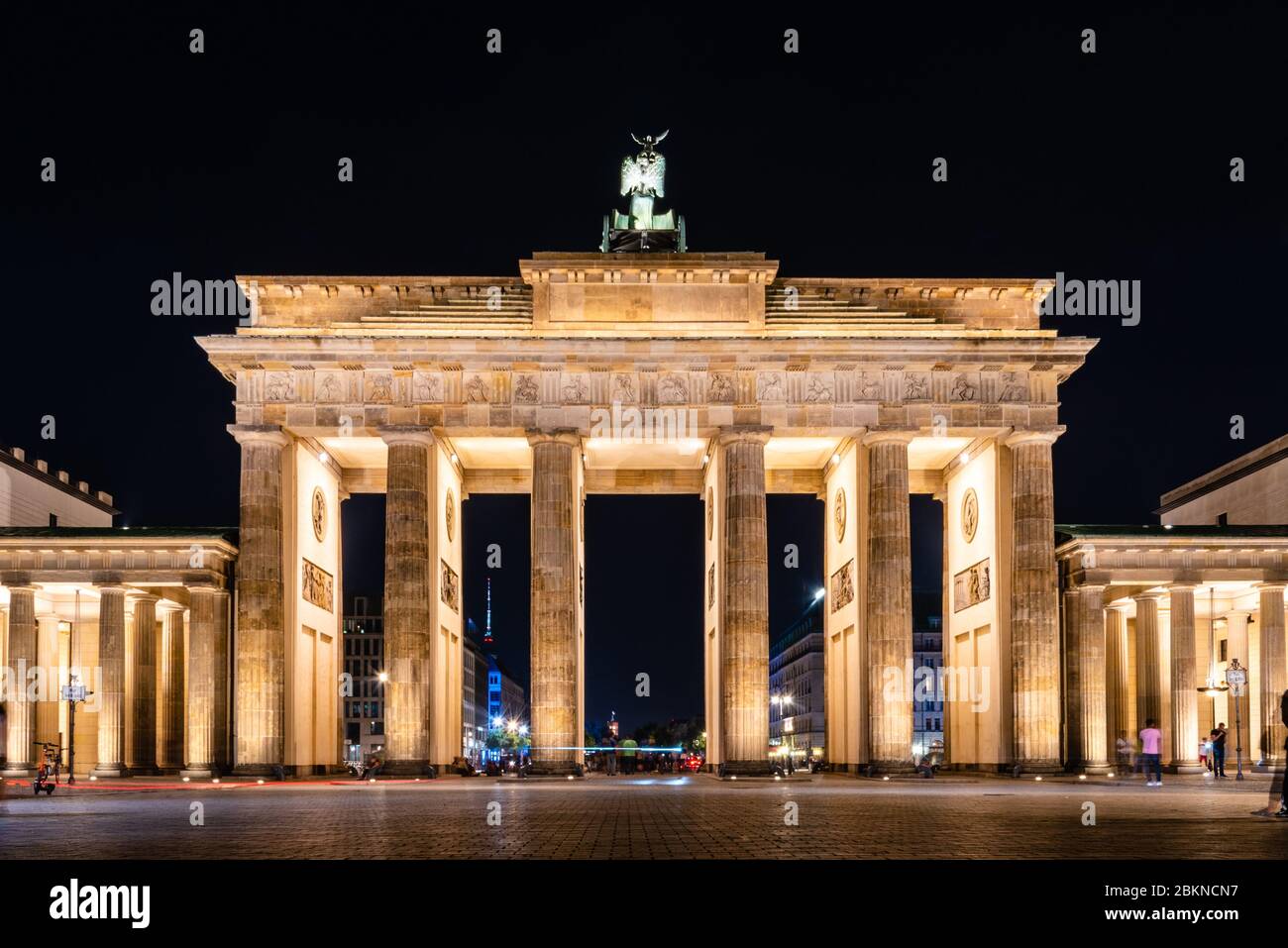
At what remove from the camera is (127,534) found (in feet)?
177

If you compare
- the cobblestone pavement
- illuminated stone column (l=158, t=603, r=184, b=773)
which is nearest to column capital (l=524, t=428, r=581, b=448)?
illuminated stone column (l=158, t=603, r=184, b=773)

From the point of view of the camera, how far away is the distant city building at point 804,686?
159 metres

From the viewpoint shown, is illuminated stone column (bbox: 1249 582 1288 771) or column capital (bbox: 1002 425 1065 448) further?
illuminated stone column (bbox: 1249 582 1288 771)

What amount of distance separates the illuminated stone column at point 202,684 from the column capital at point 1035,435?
97.4 ft

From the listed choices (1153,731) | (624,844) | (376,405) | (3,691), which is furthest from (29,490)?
(624,844)

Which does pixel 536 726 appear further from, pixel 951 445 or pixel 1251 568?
pixel 1251 568

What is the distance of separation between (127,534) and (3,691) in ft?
26.7

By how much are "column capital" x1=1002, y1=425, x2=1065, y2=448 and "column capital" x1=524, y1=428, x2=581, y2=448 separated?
15604mm

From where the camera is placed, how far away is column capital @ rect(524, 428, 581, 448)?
167 ft

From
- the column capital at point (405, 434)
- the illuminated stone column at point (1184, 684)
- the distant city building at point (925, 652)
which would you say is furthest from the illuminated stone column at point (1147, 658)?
the distant city building at point (925, 652)

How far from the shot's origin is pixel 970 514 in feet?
185

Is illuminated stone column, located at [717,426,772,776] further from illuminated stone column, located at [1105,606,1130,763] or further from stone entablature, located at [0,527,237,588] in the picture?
stone entablature, located at [0,527,237,588]

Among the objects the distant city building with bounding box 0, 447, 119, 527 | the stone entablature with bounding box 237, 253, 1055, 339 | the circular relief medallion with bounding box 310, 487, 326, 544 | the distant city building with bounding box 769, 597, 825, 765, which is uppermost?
the stone entablature with bounding box 237, 253, 1055, 339

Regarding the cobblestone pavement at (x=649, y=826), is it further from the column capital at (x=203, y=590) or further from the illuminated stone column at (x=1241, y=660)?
the illuminated stone column at (x=1241, y=660)
